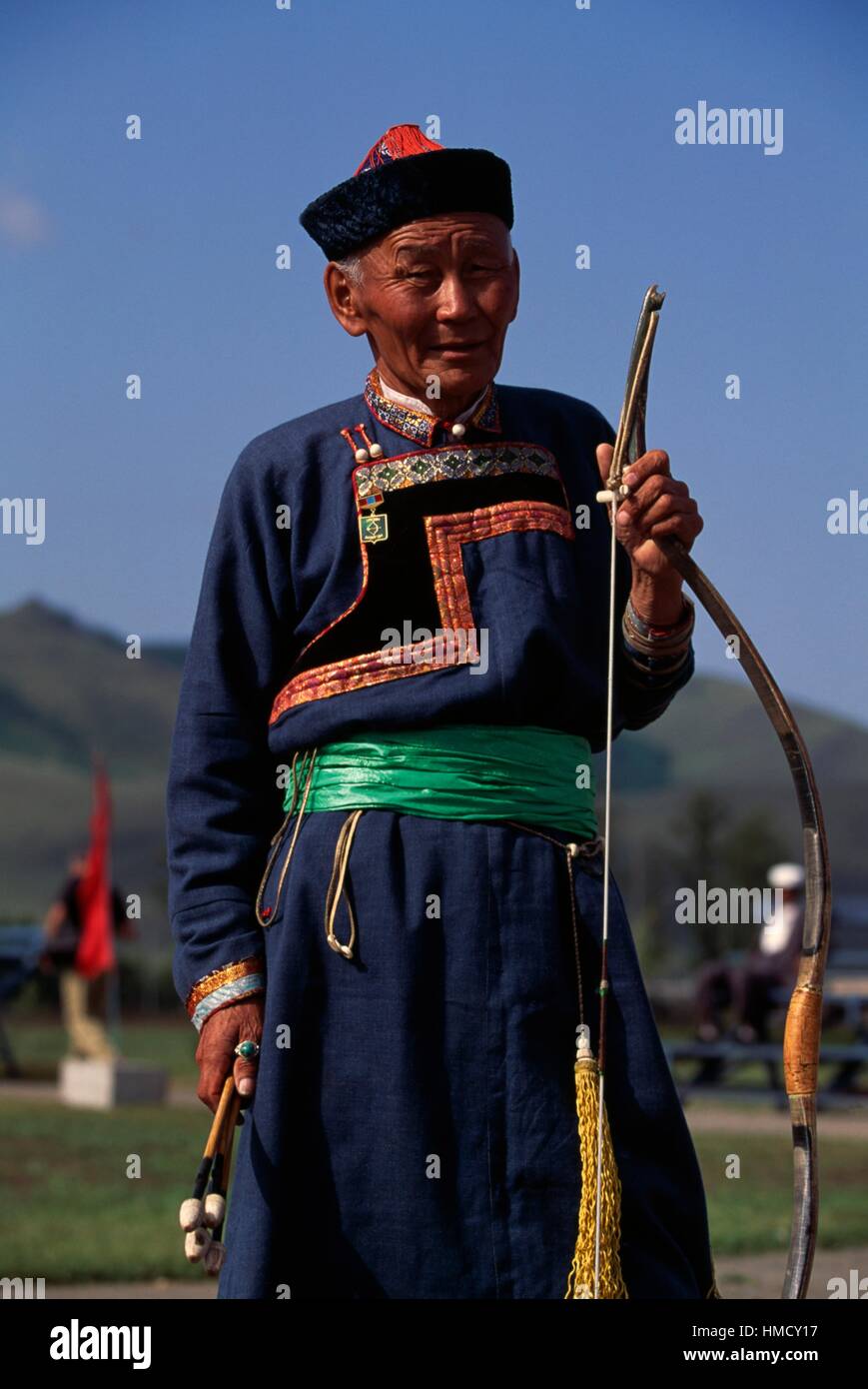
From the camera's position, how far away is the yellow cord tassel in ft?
9.66

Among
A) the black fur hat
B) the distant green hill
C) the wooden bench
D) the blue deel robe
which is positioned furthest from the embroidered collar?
the distant green hill

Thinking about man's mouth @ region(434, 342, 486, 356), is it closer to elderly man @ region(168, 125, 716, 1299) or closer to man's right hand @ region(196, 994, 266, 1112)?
elderly man @ region(168, 125, 716, 1299)

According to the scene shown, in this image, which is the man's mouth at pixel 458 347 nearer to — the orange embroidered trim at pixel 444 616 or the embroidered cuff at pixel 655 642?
the orange embroidered trim at pixel 444 616

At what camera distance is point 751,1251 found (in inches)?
301

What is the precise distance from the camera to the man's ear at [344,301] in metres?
3.31

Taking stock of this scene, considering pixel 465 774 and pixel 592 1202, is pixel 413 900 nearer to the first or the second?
pixel 465 774

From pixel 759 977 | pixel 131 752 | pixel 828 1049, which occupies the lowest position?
pixel 828 1049

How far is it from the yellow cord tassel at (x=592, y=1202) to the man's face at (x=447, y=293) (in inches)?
41.8

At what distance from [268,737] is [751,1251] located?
→ 493cm

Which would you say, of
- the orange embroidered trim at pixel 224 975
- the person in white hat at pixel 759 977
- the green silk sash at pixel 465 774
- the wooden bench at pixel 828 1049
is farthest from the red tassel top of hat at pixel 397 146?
the person in white hat at pixel 759 977

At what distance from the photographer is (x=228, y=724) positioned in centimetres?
335

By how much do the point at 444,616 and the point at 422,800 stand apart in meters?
0.29

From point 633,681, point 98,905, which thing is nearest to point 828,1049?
point 98,905
